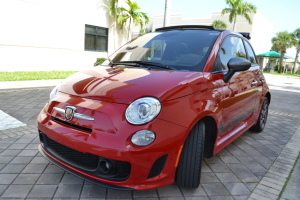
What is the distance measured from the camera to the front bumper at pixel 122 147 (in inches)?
75.4

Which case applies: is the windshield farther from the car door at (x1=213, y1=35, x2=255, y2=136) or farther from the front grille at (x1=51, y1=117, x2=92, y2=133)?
the front grille at (x1=51, y1=117, x2=92, y2=133)

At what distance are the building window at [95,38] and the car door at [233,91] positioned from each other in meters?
11.2

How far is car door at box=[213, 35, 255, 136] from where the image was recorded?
274 cm

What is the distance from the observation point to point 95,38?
14.0 metres

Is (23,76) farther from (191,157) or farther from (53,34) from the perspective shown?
(191,157)

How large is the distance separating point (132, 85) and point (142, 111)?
320 mm

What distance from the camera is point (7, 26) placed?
10234 mm

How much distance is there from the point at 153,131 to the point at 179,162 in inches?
20.0

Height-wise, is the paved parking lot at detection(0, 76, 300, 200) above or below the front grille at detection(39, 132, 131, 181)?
below

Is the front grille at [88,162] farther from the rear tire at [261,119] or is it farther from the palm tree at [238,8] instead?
the palm tree at [238,8]

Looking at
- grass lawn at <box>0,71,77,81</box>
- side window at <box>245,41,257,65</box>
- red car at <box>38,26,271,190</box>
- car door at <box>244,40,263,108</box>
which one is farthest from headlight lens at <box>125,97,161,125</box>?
grass lawn at <box>0,71,77,81</box>

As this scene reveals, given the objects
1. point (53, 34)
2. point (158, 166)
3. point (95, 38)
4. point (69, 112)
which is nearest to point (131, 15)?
point (95, 38)

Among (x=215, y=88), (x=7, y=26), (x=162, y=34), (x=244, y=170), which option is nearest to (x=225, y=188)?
(x=244, y=170)

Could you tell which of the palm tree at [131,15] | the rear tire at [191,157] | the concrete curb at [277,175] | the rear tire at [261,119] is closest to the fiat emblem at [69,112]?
the rear tire at [191,157]
